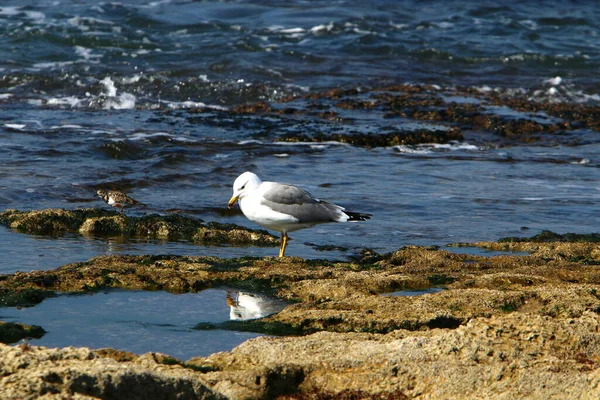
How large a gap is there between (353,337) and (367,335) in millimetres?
86

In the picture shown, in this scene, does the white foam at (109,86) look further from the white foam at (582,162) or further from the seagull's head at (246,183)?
the seagull's head at (246,183)

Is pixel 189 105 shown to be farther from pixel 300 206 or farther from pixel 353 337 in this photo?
pixel 353 337

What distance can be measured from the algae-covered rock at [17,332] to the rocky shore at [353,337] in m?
0.01

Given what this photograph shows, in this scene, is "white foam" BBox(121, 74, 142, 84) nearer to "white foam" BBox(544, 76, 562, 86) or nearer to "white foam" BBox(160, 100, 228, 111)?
"white foam" BBox(160, 100, 228, 111)

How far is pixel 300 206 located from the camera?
7035 mm

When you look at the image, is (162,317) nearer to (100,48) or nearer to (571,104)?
(571,104)

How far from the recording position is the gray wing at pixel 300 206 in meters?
6.98

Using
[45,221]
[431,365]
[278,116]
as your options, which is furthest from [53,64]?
[431,365]

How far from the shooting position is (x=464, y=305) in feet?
15.5

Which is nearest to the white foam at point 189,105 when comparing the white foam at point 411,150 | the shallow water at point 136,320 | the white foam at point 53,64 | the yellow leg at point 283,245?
the white foam at point 53,64

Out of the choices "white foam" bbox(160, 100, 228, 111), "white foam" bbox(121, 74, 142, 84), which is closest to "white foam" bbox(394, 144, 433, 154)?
"white foam" bbox(160, 100, 228, 111)

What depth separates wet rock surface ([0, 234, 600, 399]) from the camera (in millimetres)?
3238

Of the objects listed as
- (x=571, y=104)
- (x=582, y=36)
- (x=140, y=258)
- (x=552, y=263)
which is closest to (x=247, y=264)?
(x=140, y=258)

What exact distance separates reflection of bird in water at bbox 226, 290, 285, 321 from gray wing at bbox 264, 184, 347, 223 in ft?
5.89
